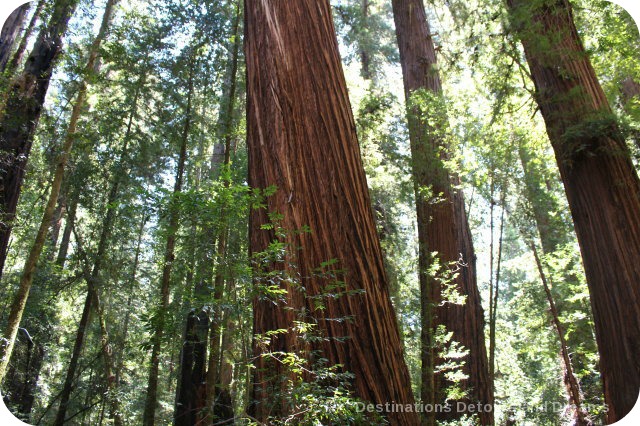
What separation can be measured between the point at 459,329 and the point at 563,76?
297 cm

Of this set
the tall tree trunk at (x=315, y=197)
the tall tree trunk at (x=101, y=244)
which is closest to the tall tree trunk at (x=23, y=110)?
the tall tree trunk at (x=101, y=244)

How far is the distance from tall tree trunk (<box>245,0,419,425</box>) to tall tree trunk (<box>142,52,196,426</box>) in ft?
1.70

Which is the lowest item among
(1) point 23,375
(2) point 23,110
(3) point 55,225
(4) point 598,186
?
(1) point 23,375

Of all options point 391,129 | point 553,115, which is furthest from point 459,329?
point 391,129

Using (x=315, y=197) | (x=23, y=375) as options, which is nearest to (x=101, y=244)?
(x=23, y=375)

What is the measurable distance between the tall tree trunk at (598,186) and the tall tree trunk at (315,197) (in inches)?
79.3

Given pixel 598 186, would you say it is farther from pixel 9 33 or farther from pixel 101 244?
pixel 9 33

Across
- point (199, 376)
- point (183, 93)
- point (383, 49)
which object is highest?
point (383, 49)

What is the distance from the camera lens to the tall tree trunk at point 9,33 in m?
5.22

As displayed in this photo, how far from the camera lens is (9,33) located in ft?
17.7

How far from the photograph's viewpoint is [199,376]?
21.0 ft

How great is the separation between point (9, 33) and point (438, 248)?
560cm

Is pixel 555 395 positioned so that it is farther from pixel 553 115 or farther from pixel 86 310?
pixel 86 310

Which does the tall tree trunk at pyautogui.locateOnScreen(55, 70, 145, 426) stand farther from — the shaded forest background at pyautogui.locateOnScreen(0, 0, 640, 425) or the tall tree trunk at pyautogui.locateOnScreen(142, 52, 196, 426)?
the tall tree trunk at pyautogui.locateOnScreen(142, 52, 196, 426)
